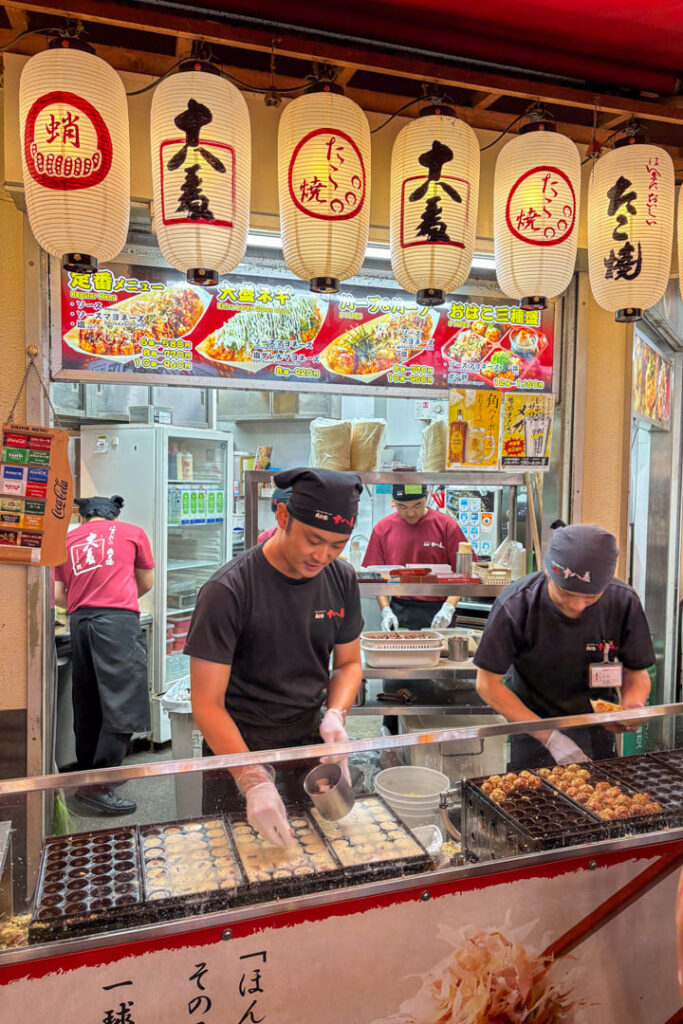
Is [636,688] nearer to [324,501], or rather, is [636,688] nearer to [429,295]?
[324,501]

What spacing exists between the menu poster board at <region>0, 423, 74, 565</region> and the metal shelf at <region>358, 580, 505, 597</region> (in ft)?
5.89

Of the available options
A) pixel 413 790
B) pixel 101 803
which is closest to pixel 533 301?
pixel 413 790

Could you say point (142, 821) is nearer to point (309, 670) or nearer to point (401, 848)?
point (401, 848)

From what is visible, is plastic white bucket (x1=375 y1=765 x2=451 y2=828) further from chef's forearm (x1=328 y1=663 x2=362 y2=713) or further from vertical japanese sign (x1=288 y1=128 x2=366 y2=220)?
vertical japanese sign (x1=288 y1=128 x2=366 y2=220)

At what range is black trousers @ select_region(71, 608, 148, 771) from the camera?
5137mm

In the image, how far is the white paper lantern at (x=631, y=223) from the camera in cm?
315

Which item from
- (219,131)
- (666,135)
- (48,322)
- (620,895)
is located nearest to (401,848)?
(620,895)

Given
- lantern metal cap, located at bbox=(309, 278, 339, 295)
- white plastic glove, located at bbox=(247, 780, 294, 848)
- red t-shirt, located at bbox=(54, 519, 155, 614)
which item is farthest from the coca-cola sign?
red t-shirt, located at bbox=(54, 519, 155, 614)

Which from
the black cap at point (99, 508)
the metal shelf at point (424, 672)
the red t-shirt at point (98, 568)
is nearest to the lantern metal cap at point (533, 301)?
the metal shelf at point (424, 672)

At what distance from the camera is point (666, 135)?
3938 mm

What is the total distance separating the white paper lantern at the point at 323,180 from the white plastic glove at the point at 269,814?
2.00 metres

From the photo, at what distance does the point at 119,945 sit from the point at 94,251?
229 cm

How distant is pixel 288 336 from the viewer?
162 inches

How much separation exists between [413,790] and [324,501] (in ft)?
3.37
